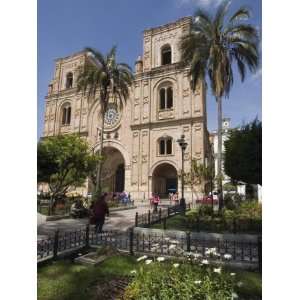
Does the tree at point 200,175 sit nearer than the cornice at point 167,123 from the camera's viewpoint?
Yes

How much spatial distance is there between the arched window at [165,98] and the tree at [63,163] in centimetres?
508

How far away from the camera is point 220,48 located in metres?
5.40

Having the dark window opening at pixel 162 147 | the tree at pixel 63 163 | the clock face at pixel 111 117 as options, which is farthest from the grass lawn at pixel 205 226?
the dark window opening at pixel 162 147

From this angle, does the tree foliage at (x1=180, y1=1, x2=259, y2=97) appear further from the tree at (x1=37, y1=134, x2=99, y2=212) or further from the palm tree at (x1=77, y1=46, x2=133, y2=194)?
the tree at (x1=37, y1=134, x2=99, y2=212)

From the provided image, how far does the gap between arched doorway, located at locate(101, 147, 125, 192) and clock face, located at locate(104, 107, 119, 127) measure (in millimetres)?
1580

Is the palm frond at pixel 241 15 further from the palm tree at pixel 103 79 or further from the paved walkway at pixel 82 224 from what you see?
the paved walkway at pixel 82 224

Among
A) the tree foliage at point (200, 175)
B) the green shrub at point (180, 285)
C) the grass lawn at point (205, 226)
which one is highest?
the tree foliage at point (200, 175)

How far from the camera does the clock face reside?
13.7 m

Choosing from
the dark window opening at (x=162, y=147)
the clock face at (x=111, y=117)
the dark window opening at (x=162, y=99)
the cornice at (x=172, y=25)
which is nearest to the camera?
the cornice at (x=172, y=25)

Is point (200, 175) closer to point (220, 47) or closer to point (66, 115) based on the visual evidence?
point (66, 115)

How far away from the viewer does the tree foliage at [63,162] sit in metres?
8.59

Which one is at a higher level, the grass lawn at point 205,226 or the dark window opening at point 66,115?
the dark window opening at point 66,115
